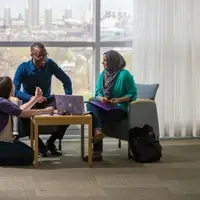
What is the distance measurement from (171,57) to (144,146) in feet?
5.70

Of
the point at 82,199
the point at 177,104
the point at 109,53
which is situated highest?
the point at 109,53

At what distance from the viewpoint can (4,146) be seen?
18.2 ft

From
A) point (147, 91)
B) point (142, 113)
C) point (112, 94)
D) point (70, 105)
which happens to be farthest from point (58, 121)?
point (147, 91)

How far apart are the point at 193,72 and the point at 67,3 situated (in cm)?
186

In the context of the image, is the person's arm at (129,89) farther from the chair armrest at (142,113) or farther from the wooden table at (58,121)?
the wooden table at (58,121)

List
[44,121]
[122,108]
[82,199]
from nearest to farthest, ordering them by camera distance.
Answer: [82,199], [44,121], [122,108]

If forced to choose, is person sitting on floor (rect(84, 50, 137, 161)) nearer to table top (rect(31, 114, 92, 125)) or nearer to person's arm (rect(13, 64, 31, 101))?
table top (rect(31, 114, 92, 125))

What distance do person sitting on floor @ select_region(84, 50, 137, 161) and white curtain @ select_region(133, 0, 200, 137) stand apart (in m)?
0.90

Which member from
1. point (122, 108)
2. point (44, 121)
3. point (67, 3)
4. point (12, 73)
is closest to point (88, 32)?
point (67, 3)

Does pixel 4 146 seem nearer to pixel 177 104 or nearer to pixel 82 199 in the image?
pixel 82 199

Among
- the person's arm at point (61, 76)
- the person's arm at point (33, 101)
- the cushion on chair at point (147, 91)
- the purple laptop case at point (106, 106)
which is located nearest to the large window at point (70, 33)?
the person's arm at point (61, 76)

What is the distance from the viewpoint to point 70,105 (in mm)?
5613

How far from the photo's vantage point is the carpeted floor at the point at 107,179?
14.9 ft

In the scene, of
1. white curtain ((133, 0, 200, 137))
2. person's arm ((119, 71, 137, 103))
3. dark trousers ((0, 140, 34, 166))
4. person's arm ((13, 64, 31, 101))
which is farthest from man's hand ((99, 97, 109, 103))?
white curtain ((133, 0, 200, 137))
